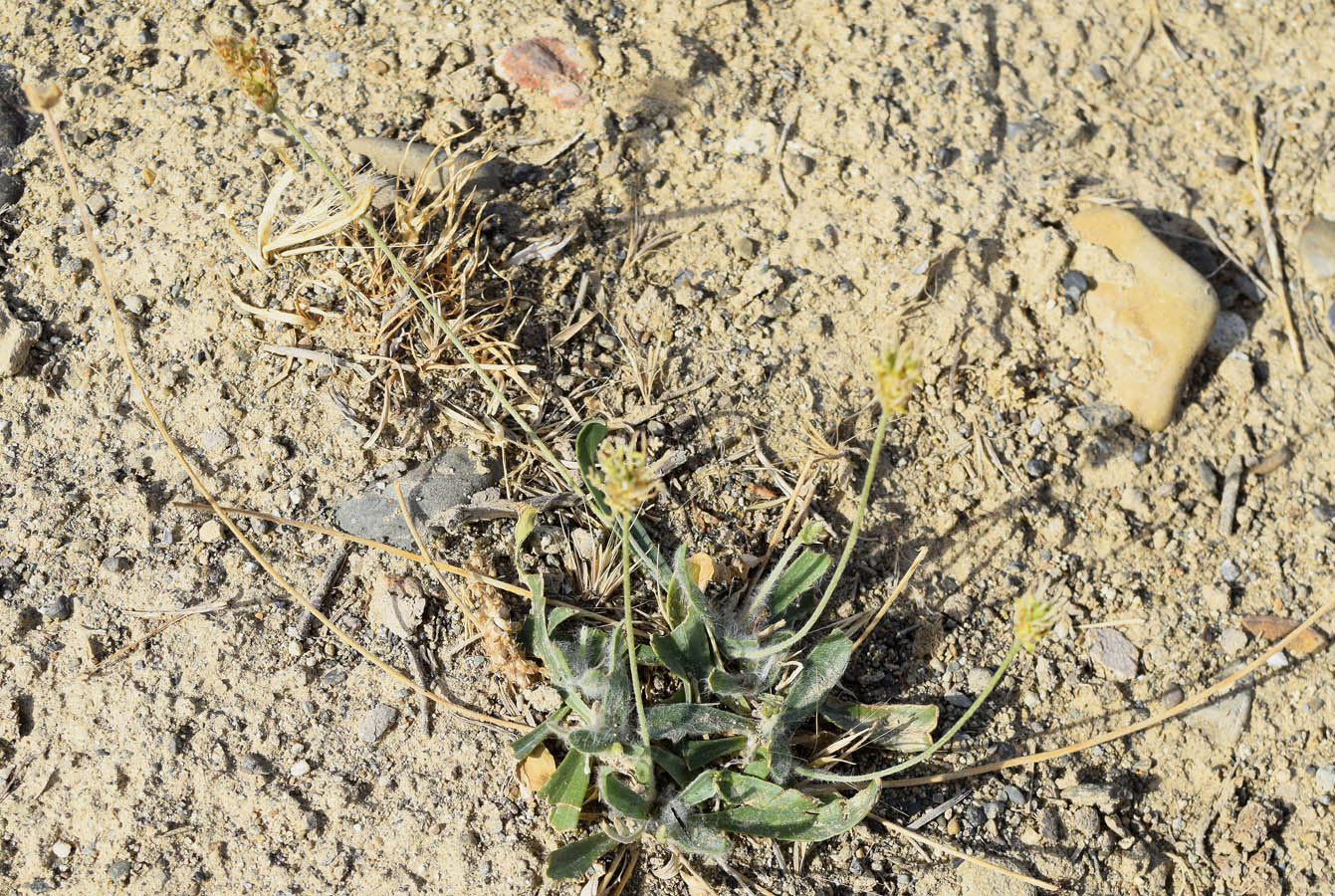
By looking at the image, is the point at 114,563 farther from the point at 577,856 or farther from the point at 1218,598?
the point at 1218,598

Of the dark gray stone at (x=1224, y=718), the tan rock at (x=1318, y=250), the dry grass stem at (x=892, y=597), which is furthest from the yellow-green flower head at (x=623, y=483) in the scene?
the tan rock at (x=1318, y=250)

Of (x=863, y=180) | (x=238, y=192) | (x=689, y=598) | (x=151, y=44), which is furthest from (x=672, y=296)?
(x=151, y=44)

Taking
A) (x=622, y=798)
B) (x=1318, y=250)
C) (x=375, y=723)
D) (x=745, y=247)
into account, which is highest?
(x=1318, y=250)

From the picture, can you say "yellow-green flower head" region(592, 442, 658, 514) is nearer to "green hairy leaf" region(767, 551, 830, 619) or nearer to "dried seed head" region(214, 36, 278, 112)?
"green hairy leaf" region(767, 551, 830, 619)

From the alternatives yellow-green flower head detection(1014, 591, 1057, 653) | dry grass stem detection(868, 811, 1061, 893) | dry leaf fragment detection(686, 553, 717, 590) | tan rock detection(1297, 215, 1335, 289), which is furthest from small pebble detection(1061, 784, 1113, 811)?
tan rock detection(1297, 215, 1335, 289)

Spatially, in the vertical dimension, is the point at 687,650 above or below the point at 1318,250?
below

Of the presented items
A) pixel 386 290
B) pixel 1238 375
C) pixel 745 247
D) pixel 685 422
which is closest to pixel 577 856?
pixel 685 422

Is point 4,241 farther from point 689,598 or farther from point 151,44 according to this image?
point 689,598
